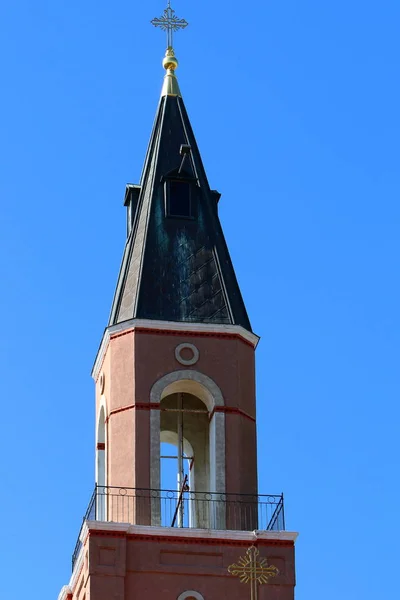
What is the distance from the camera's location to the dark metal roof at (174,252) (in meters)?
46.1

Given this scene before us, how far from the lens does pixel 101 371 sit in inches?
1853

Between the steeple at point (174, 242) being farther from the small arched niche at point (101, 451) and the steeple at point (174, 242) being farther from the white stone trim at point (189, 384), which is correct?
the small arched niche at point (101, 451)

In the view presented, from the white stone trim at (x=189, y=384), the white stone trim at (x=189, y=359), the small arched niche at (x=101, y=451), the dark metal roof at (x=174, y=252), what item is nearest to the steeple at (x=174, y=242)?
the dark metal roof at (x=174, y=252)

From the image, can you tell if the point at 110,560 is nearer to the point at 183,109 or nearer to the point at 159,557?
the point at 159,557

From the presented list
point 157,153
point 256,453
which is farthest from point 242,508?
point 157,153

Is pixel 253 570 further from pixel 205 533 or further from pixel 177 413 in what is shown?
pixel 177 413

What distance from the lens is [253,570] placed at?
136ft

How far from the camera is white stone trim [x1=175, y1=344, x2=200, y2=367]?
1785 inches

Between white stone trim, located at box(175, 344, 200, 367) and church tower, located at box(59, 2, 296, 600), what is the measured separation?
0.02 m

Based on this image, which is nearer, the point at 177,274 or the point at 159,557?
the point at 159,557

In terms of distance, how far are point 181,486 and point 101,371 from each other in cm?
306

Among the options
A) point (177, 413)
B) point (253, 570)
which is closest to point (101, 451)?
point (177, 413)

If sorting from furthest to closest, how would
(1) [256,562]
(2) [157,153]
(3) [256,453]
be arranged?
(2) [157,153] → (3) [256,453] → (1) [256,562]

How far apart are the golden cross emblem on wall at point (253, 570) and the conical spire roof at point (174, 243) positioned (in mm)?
5520
